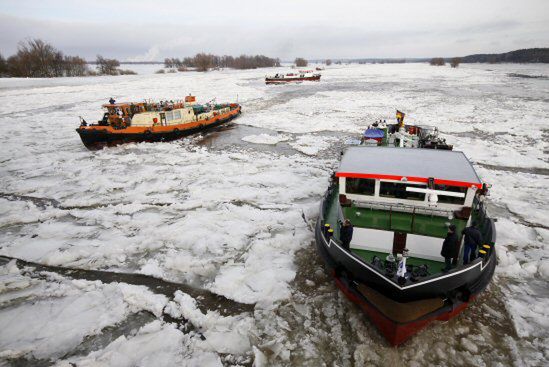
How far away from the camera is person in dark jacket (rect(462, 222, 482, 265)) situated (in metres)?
5.89

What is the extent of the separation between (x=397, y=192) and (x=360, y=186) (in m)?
0.77

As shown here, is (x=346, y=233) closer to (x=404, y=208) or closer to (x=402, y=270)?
(x=402, y=270)

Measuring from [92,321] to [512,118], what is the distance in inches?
1122

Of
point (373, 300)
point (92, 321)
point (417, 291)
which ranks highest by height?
point (417, 291)

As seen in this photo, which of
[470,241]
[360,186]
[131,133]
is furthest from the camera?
[131,133]

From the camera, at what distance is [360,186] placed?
6852mm

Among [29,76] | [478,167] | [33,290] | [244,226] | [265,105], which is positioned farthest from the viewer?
[29,76]

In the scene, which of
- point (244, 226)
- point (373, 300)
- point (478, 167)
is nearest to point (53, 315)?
point (244, 226)

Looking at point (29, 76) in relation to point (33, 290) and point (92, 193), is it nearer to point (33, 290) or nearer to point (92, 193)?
point (92, 193)

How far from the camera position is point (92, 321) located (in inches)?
244

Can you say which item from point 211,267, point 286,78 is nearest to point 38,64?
point 286,78

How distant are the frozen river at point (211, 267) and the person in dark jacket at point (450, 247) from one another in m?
1.24

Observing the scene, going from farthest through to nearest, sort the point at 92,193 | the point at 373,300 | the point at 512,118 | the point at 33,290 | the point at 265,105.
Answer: the point at 265,105
the point at 512,118
the point at 92,193
the point at 33,290
the point at 373,300

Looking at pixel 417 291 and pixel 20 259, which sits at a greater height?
pixel 417 291
